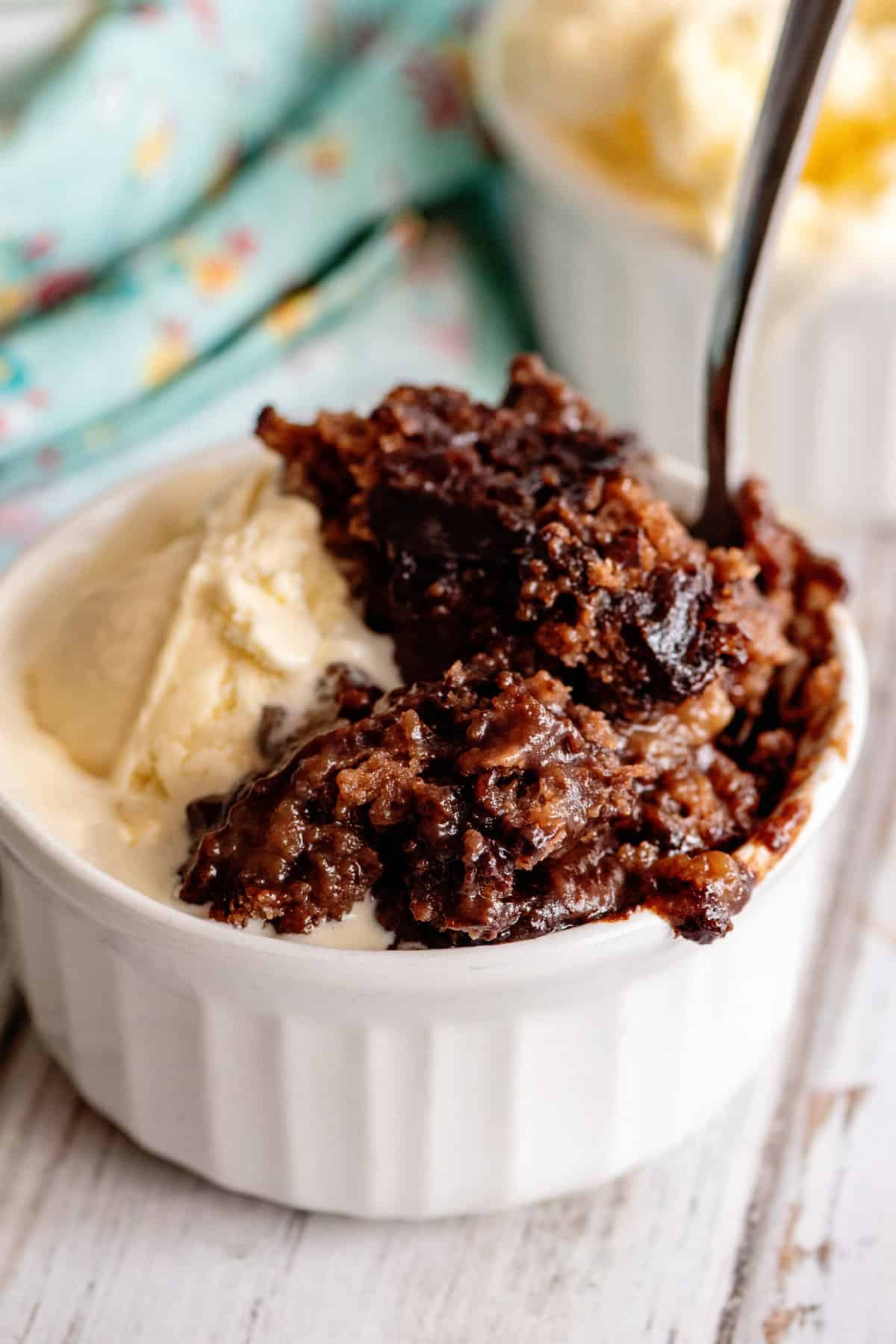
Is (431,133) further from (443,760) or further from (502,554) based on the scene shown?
(443,760)

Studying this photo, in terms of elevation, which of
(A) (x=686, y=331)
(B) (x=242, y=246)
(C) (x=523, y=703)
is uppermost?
(C) (x=523, y=703)

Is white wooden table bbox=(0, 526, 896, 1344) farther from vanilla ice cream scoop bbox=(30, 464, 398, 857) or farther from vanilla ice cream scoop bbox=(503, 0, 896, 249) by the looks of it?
vanilla ice cream scoop bbox=(503, 0, 896, 249)

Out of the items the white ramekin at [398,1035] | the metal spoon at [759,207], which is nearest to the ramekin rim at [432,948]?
the white ramekin at [398,1035]

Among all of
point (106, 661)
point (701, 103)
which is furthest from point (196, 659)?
point (701, 103)

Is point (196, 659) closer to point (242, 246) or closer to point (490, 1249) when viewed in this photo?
point (490, 1249)

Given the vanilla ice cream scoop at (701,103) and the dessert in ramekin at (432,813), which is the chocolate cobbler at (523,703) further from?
the vanilla ice cream scoop at (701,103)

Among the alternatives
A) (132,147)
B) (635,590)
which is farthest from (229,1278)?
(132,147)

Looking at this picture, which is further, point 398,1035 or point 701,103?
point 701,103
